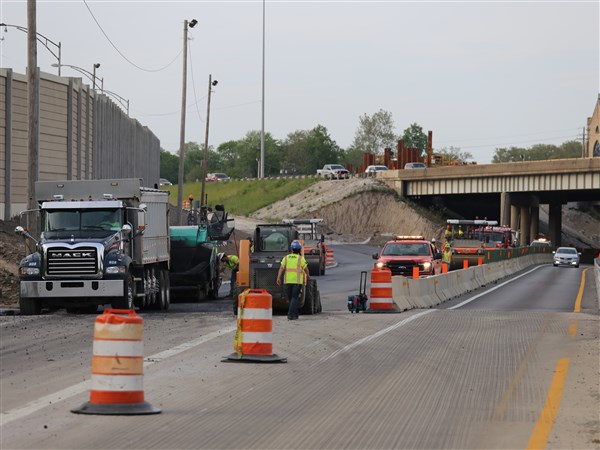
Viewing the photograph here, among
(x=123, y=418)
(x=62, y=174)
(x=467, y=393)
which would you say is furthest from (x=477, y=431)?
(x=62, y=174)

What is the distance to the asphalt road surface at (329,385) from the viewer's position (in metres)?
10.6

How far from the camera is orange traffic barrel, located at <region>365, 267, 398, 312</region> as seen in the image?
91.8 feet

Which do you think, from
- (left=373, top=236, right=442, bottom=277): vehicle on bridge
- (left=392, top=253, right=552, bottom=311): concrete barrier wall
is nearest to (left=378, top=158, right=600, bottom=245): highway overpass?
(left=392, top=253, right=552, bottom=311): concrete barrier wall

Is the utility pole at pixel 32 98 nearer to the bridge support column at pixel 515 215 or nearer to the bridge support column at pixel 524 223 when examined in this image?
the bridge support column at pixel 515 215

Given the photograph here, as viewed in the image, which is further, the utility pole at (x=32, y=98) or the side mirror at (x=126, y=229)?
the utility pole at (x=32, y=98)

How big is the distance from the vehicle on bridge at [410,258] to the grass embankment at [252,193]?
86715 millimetres

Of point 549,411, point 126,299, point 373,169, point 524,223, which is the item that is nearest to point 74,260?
point 126,299

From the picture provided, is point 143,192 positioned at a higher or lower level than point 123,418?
higher

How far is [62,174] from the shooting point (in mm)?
47312

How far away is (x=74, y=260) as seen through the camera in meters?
26.0

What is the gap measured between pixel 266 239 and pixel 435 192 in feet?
269

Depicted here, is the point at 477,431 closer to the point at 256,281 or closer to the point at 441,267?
the point at 256,281

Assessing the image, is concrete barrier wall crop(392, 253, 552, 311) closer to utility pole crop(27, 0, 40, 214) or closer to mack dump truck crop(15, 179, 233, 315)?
mack dump truck crop(15, 179, 233, 315)

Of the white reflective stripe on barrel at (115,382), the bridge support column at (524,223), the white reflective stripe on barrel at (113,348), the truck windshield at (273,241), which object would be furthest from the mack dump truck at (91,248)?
the bridge support column at (524,223)
